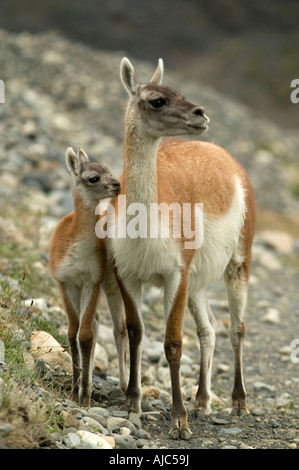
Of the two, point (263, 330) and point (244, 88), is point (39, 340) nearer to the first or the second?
point (263, 330)

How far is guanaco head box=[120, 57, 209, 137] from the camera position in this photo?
7555mm

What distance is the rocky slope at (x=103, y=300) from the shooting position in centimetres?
761

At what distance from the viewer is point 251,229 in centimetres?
966

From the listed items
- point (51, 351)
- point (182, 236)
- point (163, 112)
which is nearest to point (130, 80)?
point (163, 112)

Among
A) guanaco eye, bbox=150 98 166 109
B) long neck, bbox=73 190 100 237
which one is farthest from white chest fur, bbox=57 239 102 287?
guanaco eye, bbox=150 98 166 109

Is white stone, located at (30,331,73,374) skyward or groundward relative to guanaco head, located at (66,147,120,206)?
groundward

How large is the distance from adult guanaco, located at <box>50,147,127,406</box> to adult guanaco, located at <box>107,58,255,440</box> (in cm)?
23

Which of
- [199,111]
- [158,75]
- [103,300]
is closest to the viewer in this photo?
[199,111]

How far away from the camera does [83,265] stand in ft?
26.5

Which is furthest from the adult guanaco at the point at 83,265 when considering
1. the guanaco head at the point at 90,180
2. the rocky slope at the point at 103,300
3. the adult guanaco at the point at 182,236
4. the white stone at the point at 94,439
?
the white stone at the point at 94,439

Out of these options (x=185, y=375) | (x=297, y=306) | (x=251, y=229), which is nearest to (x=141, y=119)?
(x=251, y=229)

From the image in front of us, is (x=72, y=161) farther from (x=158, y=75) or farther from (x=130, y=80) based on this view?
(x=158, y=75)

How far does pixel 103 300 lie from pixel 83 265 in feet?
13.4

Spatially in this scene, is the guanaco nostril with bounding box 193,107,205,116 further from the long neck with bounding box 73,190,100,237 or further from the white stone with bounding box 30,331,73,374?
the white stone with bounding box 30,331,73,374
